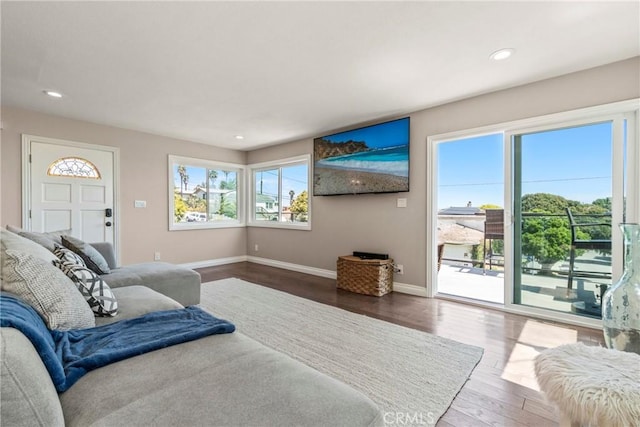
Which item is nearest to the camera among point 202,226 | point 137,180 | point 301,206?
point 137,180

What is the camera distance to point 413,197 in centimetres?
364

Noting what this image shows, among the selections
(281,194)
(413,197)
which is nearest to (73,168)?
(281,194)

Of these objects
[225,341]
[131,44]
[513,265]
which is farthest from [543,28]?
[131,44]

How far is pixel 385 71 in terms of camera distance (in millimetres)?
2586

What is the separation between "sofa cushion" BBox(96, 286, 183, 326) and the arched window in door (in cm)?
284

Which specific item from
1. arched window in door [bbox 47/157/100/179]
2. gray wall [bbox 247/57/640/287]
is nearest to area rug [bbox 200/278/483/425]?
gray wall [bbox 247/57/640/287]

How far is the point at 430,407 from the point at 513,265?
2.11 metres

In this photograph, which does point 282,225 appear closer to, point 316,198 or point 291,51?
point 316,198

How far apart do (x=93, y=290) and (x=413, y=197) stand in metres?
3.22

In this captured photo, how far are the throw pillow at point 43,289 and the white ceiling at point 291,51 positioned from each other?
157cm

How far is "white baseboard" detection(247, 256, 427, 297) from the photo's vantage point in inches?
142

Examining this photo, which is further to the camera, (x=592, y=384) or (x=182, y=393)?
(x=592, y=384)

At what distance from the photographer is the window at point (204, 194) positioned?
5.08 meters

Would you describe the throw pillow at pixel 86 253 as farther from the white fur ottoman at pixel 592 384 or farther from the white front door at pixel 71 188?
the white fur ottoman at pixel 592 384
